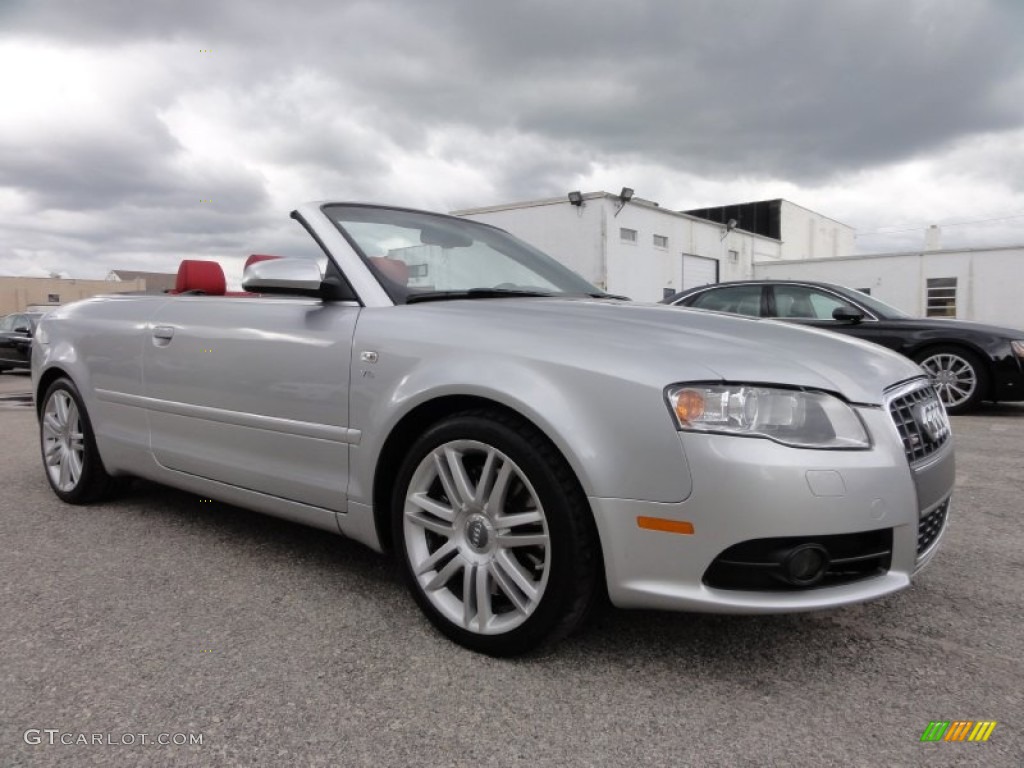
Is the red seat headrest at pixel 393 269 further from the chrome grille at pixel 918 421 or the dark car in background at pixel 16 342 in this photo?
the dark car in background at pixel 16 342

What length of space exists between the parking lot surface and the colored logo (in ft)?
0.07

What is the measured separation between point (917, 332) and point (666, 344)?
6.65 meters

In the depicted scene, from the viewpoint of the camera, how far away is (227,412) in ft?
9.55

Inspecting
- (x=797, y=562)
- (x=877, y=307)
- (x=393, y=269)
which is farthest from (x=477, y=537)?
(x=877, y=307)

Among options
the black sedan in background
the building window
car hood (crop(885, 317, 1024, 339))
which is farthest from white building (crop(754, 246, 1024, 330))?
the black sedan in background

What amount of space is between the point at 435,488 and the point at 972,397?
708 centimetres

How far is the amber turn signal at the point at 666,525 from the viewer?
1865 mm

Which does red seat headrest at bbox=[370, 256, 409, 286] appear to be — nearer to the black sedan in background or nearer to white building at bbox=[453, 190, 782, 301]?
the black sedan in background

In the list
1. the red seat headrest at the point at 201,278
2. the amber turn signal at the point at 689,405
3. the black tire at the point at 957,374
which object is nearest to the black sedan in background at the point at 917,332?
the black tire at the point at 957,374

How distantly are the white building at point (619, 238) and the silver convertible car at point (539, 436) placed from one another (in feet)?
55.2

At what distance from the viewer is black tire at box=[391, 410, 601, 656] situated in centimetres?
199

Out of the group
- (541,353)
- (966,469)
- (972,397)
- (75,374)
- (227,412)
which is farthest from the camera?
(972,397)

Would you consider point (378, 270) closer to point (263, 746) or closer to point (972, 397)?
point (263, 746)

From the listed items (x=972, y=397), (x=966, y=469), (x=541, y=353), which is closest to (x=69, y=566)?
(x=541, y=353)
